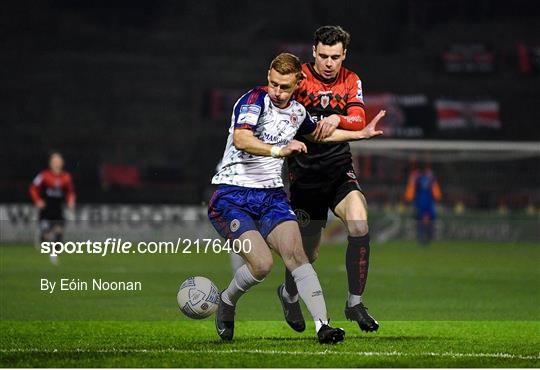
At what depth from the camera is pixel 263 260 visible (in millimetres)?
9367

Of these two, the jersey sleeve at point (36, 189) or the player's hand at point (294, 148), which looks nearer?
the player's hand at point (294, 148)

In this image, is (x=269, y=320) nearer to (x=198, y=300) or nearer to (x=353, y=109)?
(x=198, y=300)

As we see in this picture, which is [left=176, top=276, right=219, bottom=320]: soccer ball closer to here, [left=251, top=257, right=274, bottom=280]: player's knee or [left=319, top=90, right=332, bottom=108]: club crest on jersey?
[left=251, top=257, right=274, bottom=280]: player's knee

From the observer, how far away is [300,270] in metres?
9.22

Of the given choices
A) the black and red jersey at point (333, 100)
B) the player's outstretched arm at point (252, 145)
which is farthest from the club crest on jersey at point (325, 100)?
the player's outstretched arm at point (252, 145)

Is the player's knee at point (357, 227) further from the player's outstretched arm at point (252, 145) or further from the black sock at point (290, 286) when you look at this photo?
the player's outstretched arm at point (252, 145)

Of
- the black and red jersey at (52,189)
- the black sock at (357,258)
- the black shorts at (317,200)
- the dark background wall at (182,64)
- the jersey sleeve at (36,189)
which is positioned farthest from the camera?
the dark background wall at (182,64)

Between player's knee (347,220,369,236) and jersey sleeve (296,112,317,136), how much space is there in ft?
3.04

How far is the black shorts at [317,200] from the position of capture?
10562mm

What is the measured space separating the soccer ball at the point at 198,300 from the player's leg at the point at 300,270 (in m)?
0.75

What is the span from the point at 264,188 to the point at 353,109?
1.08 meters

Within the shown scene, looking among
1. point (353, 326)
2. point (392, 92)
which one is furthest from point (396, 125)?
point (353, 326)

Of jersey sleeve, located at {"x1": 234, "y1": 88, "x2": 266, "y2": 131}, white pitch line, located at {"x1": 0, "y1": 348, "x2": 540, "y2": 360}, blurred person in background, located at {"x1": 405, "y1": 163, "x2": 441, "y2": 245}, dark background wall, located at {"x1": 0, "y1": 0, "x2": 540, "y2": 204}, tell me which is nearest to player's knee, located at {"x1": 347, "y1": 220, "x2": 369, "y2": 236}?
white pitch line, located at {"x1": 0, "y1": 348, "x2": 540, "y2": 360}

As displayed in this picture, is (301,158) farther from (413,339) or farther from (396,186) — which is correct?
(396,186)
